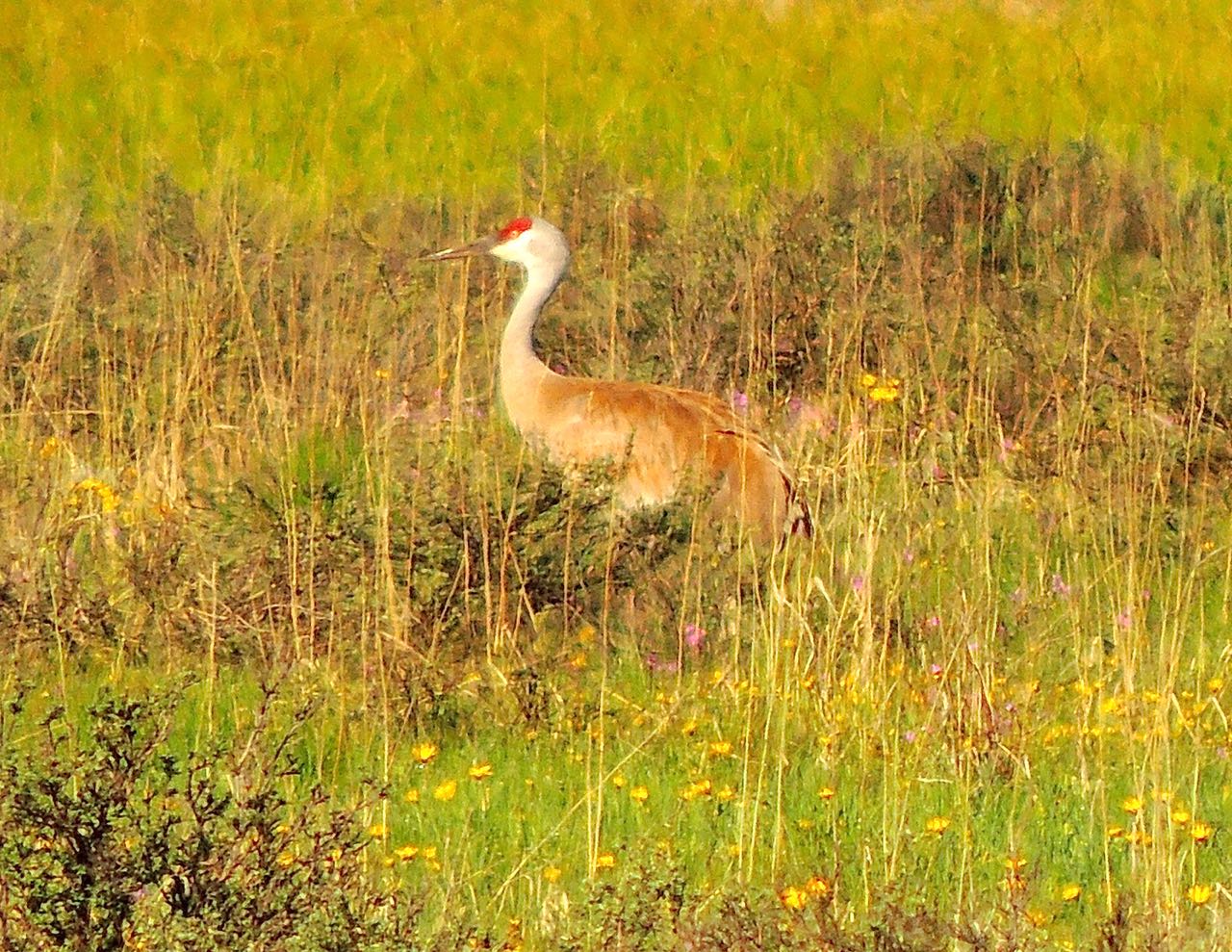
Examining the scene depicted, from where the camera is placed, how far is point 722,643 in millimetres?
5480

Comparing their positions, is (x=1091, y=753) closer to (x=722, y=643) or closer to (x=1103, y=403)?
(x=722, y=643)

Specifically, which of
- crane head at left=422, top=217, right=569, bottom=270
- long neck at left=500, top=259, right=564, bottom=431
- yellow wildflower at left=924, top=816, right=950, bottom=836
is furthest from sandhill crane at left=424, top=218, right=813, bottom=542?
yellow wildflower at left=924, top=816, right=950, bottom=836

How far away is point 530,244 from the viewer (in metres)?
7.99

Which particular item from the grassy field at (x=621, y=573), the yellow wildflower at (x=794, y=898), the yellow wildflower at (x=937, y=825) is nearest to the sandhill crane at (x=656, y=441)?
the grassy field at (x=621, y=573)

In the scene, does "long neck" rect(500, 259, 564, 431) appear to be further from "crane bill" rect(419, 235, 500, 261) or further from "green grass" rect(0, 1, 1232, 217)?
"green grass" rect(0, 1, 1232, 217)

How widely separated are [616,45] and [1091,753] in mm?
11740

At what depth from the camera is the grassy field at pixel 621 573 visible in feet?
12.4

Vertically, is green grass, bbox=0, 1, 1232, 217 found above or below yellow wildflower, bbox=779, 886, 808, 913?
above

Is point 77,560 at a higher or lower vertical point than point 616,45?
lower

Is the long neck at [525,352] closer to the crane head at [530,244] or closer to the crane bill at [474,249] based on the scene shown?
the crane head at [530,244]

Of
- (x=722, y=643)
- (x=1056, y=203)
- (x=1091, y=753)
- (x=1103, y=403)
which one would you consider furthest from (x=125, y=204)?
(x=1091, y=753)

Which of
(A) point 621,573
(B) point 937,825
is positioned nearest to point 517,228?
(A) point 621,573

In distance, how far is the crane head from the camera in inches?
314

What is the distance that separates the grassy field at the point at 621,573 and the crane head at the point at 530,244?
0.39m
